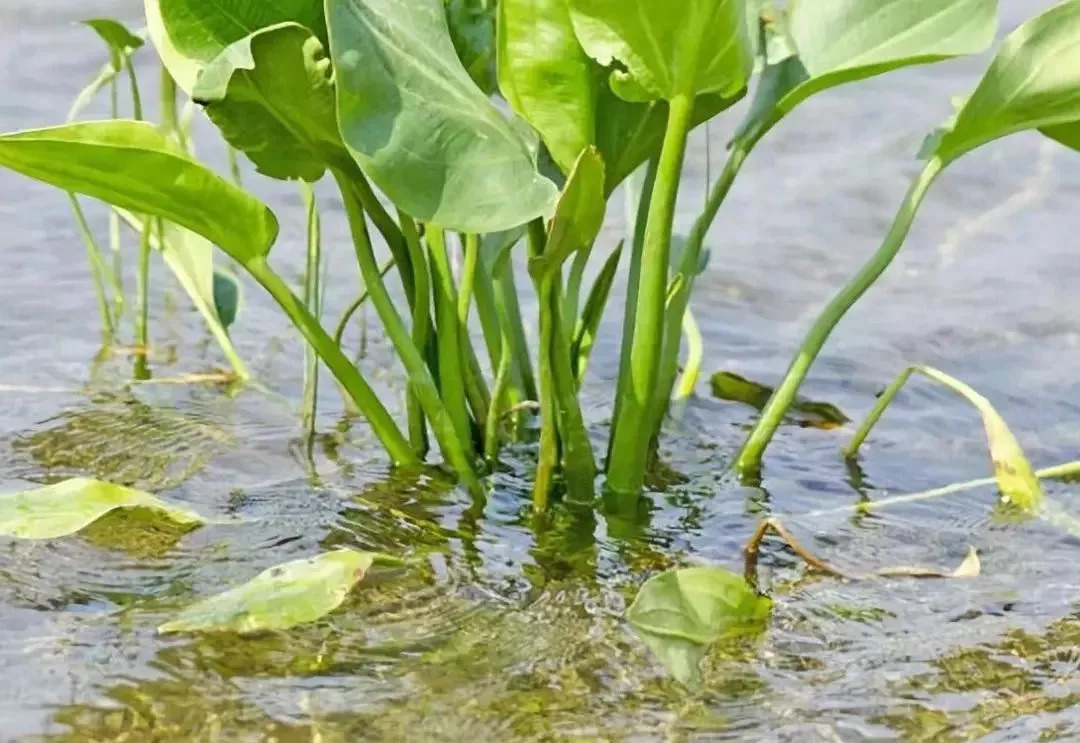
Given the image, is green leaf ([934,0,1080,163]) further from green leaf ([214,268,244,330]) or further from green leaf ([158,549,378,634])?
green leaf ([214,268,244,330])

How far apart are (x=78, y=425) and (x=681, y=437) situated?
0.58 m

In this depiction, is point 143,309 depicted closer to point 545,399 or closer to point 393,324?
point 393,324

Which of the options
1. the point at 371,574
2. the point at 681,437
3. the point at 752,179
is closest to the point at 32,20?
the point at 752,179

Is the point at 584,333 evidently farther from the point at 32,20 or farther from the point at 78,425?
the point at 32,20

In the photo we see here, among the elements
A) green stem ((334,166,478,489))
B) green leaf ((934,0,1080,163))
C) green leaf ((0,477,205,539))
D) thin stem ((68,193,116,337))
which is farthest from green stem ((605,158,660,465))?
thin stem ((68,193,116,337))

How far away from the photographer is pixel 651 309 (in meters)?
1.15

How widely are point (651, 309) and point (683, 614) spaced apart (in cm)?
23

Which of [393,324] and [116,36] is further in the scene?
[116,36]

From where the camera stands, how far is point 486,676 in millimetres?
1008

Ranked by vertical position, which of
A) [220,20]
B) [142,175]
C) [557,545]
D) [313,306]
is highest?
A: [220,20]

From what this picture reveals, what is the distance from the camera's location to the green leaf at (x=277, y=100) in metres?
1.04

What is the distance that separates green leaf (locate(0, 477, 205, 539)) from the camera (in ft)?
3.54

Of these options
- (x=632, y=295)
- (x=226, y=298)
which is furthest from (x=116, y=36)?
(x=632, y=295)

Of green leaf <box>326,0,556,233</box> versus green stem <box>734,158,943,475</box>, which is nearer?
green leaf <box>326,0,556,233</box>
